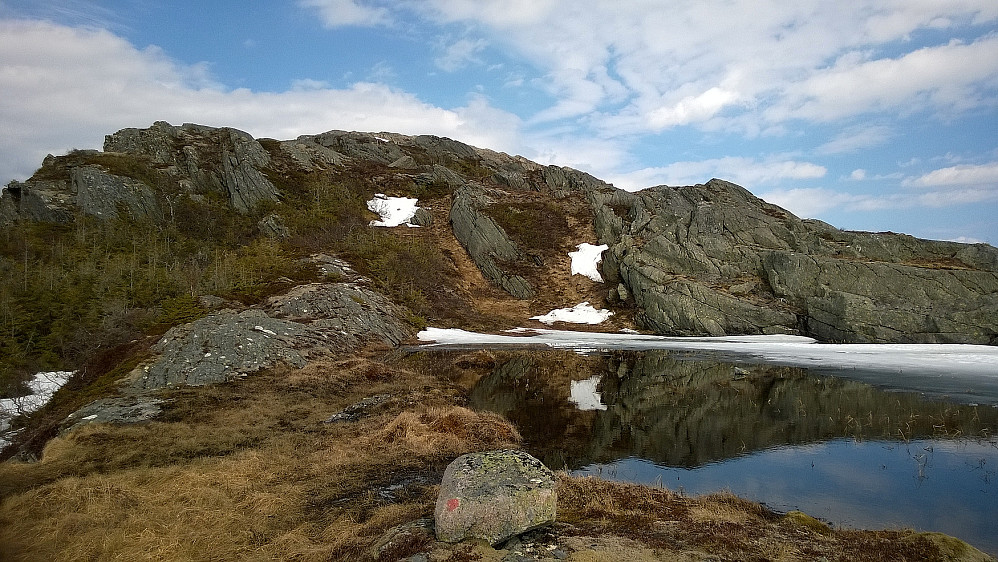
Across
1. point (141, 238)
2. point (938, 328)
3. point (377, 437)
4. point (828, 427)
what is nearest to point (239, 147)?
point (141, 238)

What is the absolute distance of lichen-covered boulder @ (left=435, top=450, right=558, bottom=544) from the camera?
8594 millimetres

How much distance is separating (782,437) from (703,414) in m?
4.16

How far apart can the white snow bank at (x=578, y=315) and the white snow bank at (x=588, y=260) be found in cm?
859

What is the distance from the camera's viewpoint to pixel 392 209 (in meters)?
103

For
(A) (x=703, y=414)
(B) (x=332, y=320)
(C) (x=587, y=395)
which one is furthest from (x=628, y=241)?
(A) (x=703, y=414)

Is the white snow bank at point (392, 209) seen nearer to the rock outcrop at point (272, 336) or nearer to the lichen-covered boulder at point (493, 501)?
the rock outcrop at point (272, 336)

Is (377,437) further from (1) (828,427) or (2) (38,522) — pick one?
(1) (828,427)

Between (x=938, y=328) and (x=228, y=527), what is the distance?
69.5m

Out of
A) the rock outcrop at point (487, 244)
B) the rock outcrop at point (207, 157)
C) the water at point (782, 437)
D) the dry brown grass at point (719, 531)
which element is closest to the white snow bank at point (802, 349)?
the water at point (782, 437)

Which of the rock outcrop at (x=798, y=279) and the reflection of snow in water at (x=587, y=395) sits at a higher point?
the rock outcrop at (x=798, y=279)

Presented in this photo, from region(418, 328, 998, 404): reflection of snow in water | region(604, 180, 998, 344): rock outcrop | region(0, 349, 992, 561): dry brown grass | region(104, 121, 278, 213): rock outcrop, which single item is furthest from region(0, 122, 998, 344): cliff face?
region(0, 349, 992, 561): dry brown grass

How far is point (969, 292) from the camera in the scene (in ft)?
180

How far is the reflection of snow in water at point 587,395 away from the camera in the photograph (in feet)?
82.9

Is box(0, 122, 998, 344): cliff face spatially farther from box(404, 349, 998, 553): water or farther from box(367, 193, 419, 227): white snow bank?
box(404, 349, 998, 553): water
